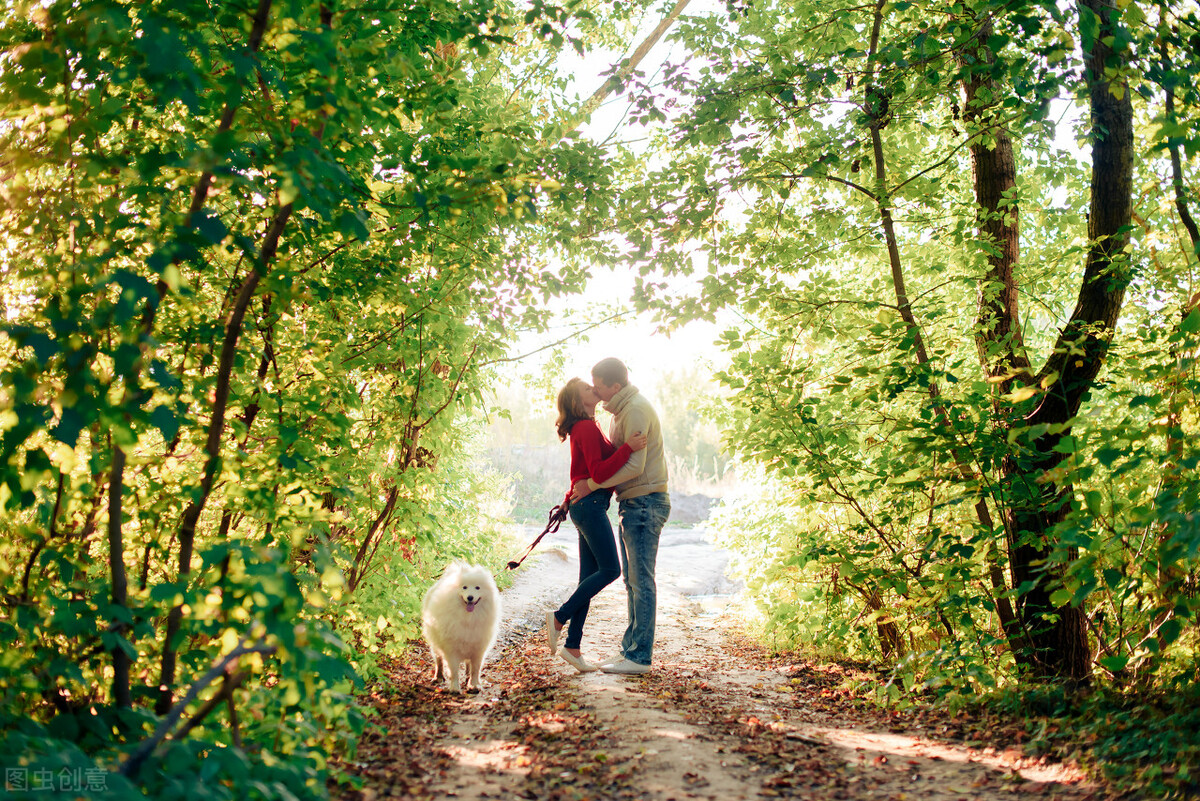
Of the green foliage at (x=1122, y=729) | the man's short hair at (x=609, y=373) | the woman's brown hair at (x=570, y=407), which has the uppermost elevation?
the man's short hair at (x=609, y=373)

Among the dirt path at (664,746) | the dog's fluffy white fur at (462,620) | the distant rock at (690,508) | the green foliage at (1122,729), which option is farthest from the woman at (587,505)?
the distant rock at (690,508)

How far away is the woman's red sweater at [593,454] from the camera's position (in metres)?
4.89

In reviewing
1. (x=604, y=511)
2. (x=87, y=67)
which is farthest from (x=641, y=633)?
(x=87, y=67)

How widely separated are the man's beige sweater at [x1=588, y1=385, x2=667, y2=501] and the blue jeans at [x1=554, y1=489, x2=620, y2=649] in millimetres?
142

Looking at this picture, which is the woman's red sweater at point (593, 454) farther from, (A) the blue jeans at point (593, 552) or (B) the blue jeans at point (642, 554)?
(B) the blue jeans at point (642, 554)

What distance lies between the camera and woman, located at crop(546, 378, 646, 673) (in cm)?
495

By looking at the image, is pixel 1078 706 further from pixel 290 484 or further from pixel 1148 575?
pixel 290 484

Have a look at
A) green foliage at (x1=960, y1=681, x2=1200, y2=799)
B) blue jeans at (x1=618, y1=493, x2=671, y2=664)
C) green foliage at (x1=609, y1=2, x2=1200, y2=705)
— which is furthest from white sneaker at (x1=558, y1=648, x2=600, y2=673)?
green foliage at (x1=960, y1=681, x2=1200, y2=799)

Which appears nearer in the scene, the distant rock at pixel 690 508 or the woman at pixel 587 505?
the woman at pixel 587 505

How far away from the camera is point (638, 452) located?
4.93m

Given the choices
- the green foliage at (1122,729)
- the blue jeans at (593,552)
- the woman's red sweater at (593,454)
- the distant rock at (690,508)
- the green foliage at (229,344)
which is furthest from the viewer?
the distant rock at (690,508)

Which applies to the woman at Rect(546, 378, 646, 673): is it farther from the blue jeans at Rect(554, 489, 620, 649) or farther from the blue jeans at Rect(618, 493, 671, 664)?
the blue jeans at Rect(618, 493, 671, 664)

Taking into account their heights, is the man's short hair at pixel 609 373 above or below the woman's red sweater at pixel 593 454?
above

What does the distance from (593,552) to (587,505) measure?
34cm
